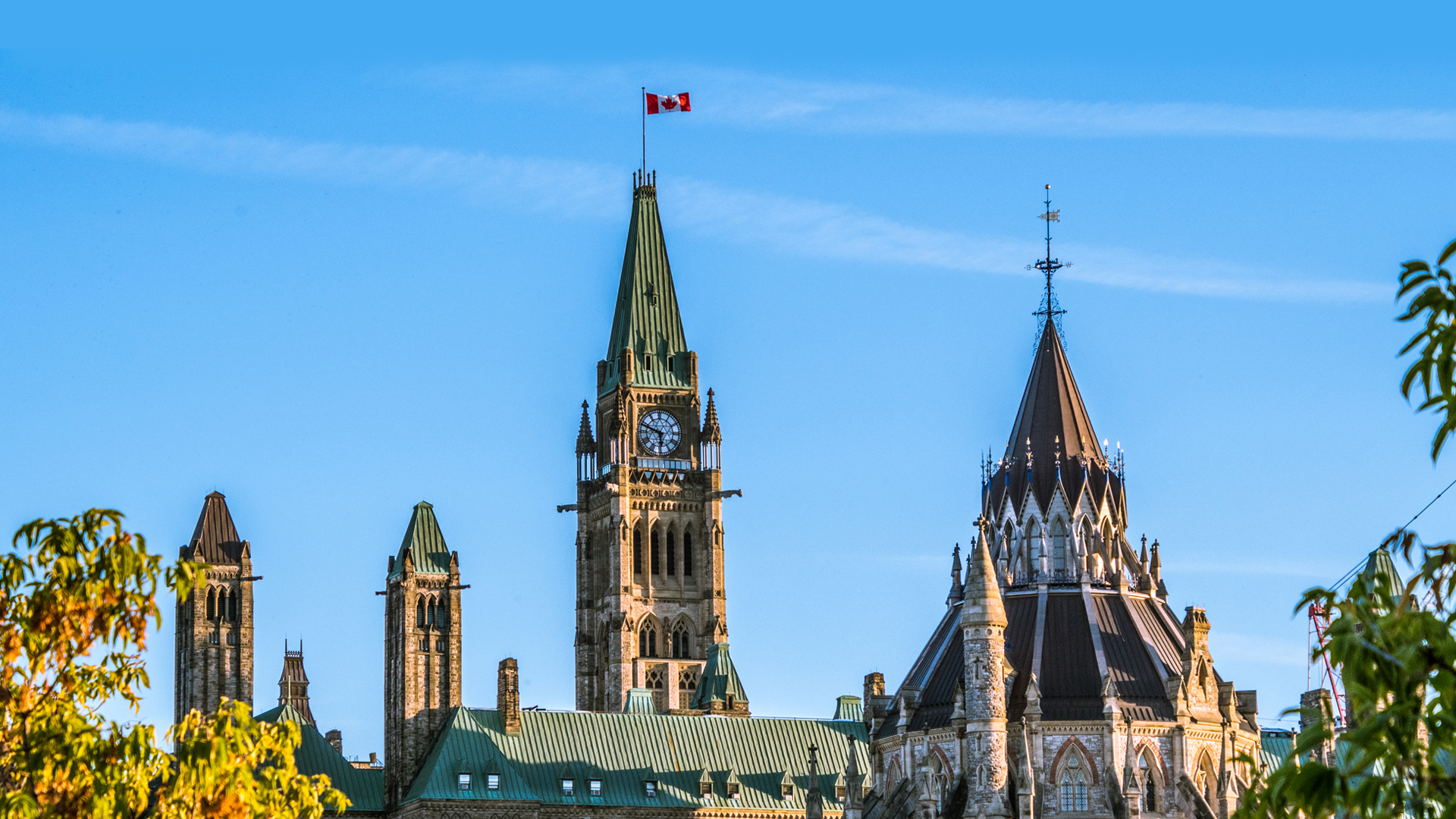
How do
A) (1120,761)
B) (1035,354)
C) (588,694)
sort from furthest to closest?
(588,694) → (1035,354) → (1120,761)

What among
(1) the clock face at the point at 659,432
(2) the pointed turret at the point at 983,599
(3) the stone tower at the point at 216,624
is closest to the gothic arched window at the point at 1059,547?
(2) the pointed turret at the point at 983,599

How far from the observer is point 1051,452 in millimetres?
122812

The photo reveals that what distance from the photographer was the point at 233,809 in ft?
105

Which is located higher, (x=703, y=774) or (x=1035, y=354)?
(x=1035, y=354)

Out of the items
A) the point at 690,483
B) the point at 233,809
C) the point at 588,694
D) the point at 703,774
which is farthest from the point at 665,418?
the point at 233,809

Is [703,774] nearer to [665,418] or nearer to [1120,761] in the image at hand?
[1120,761]

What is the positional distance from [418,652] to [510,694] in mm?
5726

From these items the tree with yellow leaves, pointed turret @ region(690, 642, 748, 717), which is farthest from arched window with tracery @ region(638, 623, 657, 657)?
the tree with yellow leaves

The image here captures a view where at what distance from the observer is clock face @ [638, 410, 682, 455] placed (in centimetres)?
17838

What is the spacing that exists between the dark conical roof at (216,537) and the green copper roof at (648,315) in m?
44.9

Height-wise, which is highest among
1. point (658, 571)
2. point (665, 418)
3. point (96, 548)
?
point (665, 418)

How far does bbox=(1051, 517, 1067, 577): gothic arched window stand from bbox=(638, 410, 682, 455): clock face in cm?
6052

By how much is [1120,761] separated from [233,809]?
8231 cm

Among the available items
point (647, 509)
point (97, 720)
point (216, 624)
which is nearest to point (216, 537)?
point (216, 624)
